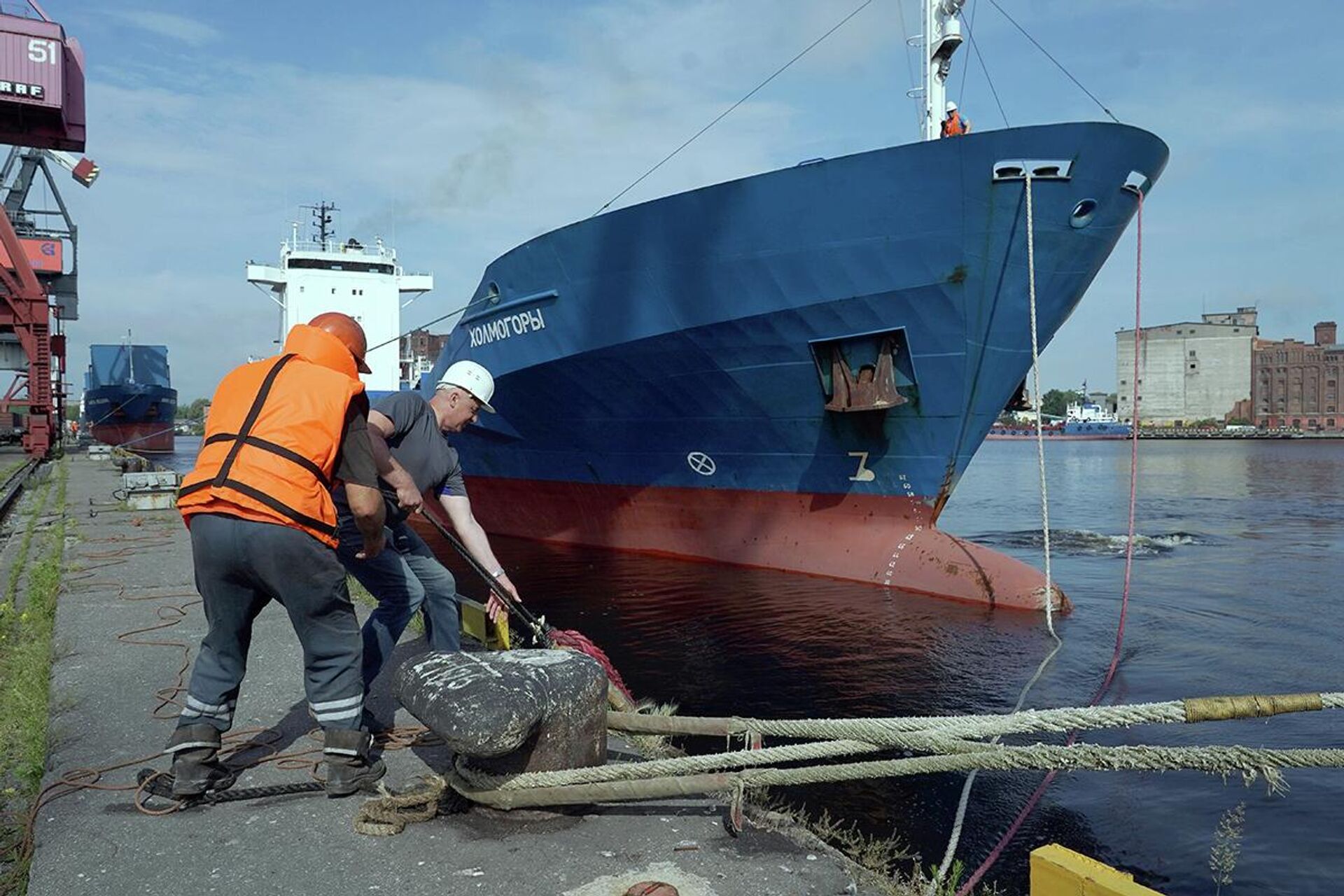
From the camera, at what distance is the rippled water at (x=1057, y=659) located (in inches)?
150

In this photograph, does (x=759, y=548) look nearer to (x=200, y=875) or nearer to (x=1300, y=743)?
(x=1300, y=743)

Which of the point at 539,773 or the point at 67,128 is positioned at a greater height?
the point at 67,128

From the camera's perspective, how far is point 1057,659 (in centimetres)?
660

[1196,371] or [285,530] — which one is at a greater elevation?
[1196,371]

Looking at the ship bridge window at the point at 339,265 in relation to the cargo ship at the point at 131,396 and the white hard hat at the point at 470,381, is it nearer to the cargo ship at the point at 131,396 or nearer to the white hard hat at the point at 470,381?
the white hard hat at the point at 470,381

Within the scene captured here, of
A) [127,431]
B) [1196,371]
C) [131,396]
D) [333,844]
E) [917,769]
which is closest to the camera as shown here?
[917,769]

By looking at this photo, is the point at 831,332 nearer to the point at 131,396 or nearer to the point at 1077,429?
the point at 131,396

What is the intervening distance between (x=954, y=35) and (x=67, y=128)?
2319 cm

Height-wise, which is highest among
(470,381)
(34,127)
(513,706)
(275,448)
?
(34,127)

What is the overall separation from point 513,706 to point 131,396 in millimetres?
42297

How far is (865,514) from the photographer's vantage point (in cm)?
909

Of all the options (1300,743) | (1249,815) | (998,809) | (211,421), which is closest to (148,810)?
(211,421)

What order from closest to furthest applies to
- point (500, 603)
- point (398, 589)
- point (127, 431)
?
1. point (398, 589)
2. point (500, 603)
3. point (127, 431)

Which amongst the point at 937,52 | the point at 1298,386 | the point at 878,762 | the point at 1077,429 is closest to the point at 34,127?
the point at 937,52
